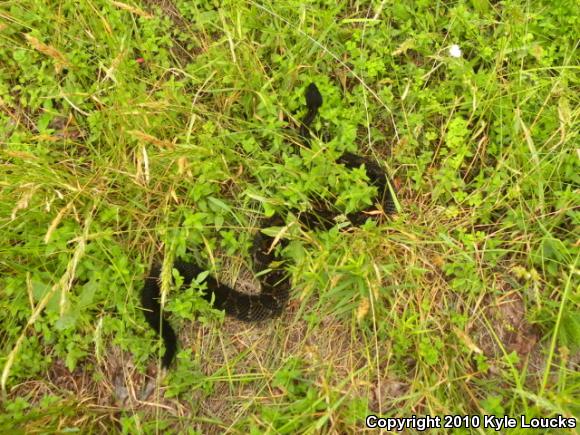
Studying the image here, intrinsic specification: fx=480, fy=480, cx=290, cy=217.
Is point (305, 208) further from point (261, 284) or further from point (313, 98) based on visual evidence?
point (313, 98)

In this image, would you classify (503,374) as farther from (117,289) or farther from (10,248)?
(10,248)

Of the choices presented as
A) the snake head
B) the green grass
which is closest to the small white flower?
the green grass

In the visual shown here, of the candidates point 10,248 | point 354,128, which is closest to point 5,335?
point 10,248

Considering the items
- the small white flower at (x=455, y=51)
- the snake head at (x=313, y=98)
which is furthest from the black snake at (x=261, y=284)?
the small white flower at (x=455, y=51)

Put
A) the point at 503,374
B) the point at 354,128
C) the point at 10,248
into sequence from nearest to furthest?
1. the point at 503,374
2. the point at 10,248
3. the point at 354,128

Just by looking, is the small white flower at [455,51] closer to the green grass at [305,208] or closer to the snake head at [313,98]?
the green grass at [305,208]

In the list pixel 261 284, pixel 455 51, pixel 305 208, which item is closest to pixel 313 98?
pixel 305 208
